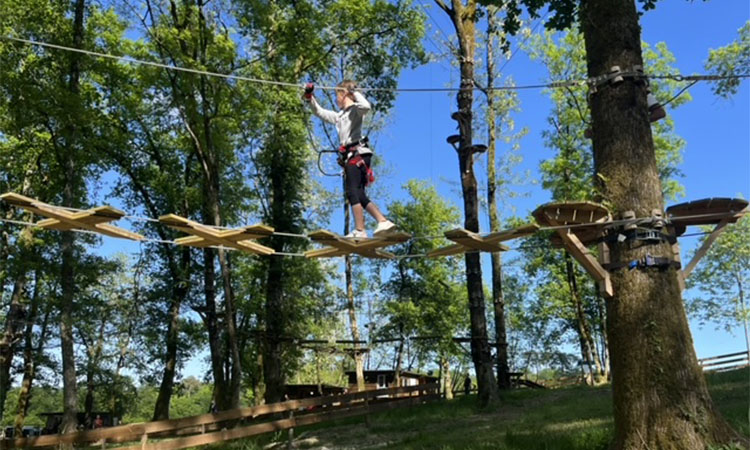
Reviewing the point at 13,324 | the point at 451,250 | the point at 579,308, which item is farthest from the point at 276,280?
the point at 579,308

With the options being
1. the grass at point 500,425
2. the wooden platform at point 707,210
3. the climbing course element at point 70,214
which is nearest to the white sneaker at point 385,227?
the climbing course element at point 70,214

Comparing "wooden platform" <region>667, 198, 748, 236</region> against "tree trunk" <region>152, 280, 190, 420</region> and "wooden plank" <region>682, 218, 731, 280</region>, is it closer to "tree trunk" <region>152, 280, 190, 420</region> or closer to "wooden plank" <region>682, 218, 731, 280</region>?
"wooden plank" <region>682, 218, 731, 280</region>

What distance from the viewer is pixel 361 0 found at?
51.6ft

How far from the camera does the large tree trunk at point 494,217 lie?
49.0ft

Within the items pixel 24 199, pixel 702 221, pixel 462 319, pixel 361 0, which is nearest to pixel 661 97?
pixel 361 0

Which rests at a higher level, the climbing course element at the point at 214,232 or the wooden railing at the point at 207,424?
the climbing course element at the point at 214,232

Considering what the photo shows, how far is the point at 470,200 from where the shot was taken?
39.5 feet

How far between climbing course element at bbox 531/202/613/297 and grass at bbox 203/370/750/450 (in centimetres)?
165

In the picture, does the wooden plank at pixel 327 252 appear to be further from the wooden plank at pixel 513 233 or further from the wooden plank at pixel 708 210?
the wooden plank at pixel 708 210

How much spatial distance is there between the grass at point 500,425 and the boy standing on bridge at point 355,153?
2.81 m

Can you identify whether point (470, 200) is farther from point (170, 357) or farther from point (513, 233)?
point (170, 357)

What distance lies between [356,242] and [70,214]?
2.50 meters

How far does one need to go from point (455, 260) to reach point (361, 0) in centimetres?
1772

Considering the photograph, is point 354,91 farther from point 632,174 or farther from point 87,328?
point 87,328
